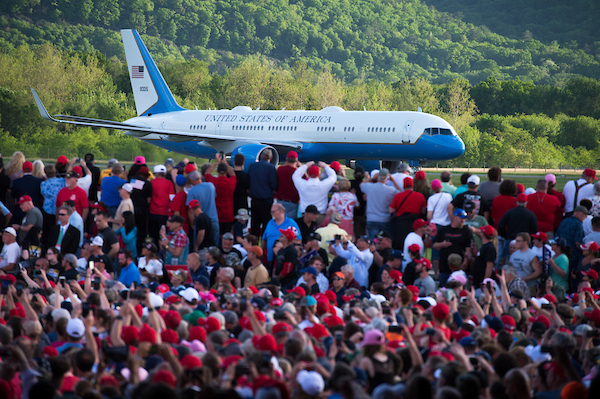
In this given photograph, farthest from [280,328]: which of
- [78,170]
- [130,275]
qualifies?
[78,170]

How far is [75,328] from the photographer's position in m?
6.00

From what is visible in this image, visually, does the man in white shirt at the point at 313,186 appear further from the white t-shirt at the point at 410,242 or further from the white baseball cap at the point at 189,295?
the white baseball cap at the point at 189,295

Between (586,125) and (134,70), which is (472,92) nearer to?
(586,125)

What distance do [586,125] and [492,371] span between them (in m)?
→ 60.6

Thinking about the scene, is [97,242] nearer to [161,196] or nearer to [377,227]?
[161,196]

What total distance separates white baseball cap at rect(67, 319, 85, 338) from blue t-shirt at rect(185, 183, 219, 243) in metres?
5.18

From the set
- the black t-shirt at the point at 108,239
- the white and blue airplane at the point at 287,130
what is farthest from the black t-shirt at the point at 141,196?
the white and blue airplane at the point at 287,130

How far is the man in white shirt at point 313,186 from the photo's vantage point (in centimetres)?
1149

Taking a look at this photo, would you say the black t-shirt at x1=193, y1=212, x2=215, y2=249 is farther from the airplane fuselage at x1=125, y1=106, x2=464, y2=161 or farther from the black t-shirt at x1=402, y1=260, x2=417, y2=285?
the airplane fuselage at x1=125, y1=106, x2=464, y2=161

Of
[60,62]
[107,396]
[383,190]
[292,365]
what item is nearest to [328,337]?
[292,365]

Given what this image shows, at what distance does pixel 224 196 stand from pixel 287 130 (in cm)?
1603

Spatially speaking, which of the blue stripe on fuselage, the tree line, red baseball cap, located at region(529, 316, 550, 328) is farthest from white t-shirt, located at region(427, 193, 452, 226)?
the tree line

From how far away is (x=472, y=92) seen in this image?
8775cm

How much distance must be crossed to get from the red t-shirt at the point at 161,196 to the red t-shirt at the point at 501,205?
205 inches
